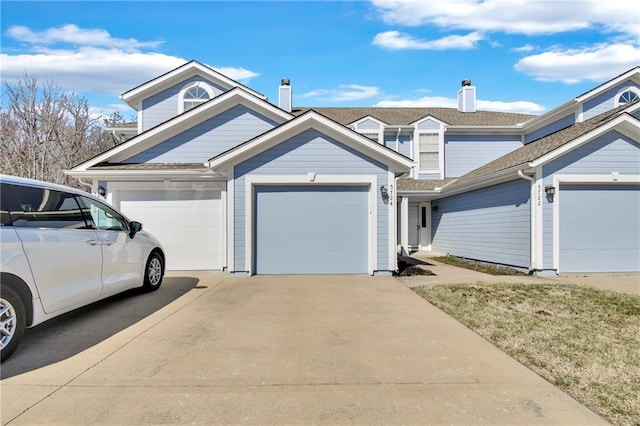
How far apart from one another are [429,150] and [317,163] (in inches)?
333

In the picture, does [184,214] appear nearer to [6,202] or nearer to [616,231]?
[6,202]

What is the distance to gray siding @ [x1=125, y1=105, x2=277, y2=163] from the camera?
10.8m

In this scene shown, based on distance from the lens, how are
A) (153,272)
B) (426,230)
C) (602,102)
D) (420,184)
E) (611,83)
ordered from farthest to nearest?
1. (426,230)
2. (420,184)
3. (602,102)
4. (611,83)
5. (153,272)

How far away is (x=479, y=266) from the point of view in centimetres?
1212

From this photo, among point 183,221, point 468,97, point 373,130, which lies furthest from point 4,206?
point 468,97

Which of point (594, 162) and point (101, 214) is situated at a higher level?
point (594, 162)

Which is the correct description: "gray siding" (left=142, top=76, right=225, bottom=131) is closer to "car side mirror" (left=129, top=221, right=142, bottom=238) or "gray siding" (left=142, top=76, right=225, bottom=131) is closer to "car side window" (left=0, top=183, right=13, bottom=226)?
"car side mirror" (left=129, top=221, right=142, bottom=238)

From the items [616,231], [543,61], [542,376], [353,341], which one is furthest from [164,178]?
[543,61]

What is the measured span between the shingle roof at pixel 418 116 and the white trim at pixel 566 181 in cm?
702

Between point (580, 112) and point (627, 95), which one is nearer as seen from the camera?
point (580, 112)

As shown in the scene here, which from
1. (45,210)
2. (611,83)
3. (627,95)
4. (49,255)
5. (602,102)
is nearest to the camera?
(49,255)

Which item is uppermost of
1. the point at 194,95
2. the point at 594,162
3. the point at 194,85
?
the point at 194,85

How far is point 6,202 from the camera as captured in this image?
3.88m

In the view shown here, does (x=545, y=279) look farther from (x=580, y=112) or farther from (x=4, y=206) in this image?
(x=4, y=206)
